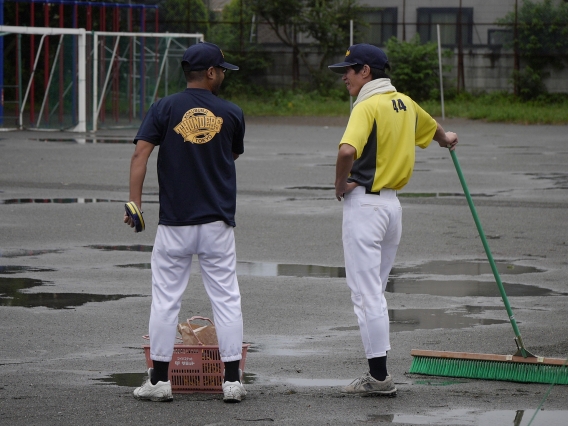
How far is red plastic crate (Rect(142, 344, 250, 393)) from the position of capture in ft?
18.5

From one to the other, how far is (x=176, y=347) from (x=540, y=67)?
33008mm

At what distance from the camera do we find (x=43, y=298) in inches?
323

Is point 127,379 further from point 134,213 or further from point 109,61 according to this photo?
point 109,61

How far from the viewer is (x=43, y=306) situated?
26.0 feet

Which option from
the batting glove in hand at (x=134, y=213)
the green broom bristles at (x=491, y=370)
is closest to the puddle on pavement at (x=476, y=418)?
the green broom bristles at (x=491, y=370)

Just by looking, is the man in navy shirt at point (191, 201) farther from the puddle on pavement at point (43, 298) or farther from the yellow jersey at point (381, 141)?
the puddle on pavement at point (43, 298)

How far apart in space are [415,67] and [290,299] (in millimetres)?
28665

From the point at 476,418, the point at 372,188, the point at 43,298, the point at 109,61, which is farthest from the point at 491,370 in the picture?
the point at 109,61

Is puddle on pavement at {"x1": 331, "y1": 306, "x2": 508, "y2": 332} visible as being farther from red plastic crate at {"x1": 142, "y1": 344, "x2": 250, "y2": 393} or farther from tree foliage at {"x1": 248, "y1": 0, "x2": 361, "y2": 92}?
tree foliage at {"x1": 248, "y1": 0, "x2": 361, "y2": 92}

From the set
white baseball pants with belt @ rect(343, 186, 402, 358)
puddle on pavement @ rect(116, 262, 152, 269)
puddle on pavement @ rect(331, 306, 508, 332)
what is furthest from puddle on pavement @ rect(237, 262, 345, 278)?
white baseball pants with belt @ rect(343, 186, 402, 358)

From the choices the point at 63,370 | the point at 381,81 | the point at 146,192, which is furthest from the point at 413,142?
the point at 146,192

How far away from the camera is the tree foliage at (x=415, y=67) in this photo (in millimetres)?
35875

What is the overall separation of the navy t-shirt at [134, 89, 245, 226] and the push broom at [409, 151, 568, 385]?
1.43 m

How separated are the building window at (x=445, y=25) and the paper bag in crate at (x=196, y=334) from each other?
109 feet
